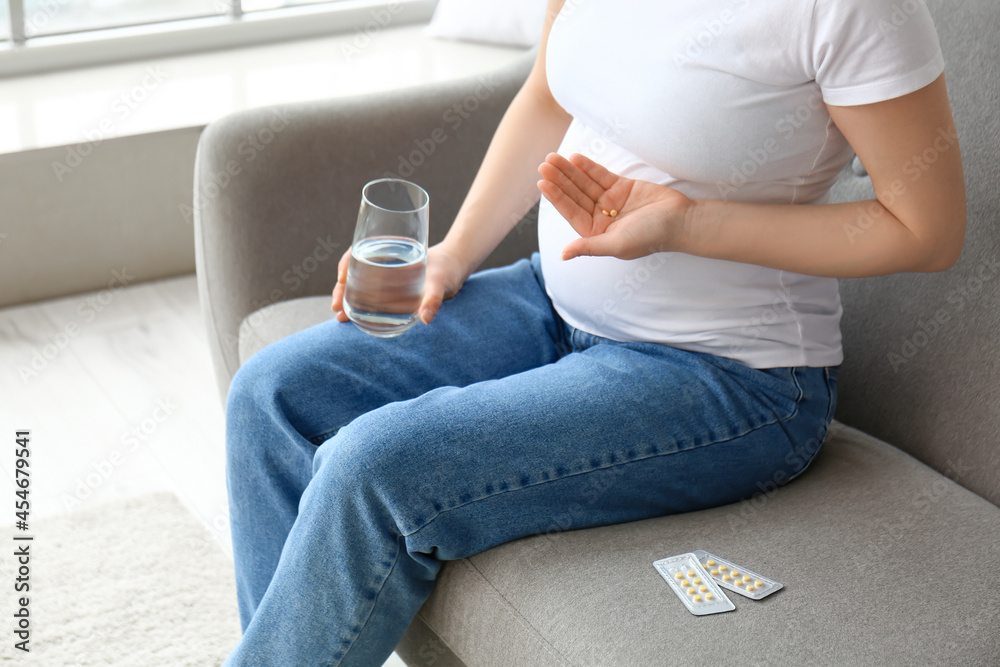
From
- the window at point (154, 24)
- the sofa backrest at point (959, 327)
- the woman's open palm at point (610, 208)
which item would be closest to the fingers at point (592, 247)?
the woman's open palm at point (610, 208)

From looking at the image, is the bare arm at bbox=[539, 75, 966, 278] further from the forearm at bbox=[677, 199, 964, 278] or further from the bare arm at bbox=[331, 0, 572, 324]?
the bare arm at bbox=[331, 0, 572, 324]

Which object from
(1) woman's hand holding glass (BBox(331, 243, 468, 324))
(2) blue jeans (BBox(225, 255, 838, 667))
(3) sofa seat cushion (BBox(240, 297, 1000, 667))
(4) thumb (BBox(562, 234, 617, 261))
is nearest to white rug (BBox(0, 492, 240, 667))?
(2) blue jeans (BBox(225, 255, 838, 667))

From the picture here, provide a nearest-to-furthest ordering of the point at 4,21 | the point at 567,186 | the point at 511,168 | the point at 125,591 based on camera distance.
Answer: the point at 567,186 < the point at 511,168 < the point at 125,591 < the point at 4,21

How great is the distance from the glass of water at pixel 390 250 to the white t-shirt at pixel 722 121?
20 cm

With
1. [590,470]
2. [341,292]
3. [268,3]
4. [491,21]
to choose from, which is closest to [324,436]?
[341,292]

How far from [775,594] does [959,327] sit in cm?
46

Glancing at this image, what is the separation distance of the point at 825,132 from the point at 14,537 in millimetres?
1282

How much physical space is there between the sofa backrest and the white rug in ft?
3.05

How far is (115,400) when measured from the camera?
198cm

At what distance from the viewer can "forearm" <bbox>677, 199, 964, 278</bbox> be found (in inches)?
39.8

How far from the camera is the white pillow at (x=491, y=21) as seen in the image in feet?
8.46

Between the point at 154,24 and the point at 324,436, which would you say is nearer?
the point at 324,436

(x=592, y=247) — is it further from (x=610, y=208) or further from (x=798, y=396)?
(x=798, y=396)

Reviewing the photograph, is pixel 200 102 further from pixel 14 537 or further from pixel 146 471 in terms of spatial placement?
pixel 14 537
